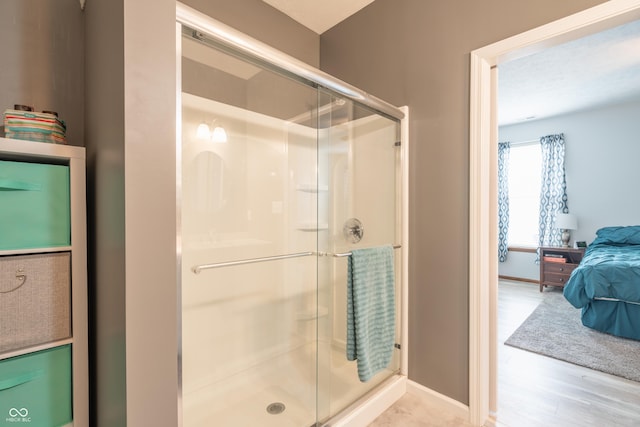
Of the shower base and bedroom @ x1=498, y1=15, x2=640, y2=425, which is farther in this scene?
bedroom @ x1=498, y1=15, x2=640, y2=425

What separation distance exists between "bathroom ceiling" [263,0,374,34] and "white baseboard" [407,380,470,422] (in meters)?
2.69

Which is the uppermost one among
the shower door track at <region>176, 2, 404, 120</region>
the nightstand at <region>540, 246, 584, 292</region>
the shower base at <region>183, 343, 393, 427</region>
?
the shower door track at <region>176, 2, 404, 120</region>

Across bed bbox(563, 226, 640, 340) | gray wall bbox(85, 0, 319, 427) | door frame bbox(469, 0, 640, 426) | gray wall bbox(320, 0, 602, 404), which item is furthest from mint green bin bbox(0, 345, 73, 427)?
bed bbox(563, 226, 640, 340)

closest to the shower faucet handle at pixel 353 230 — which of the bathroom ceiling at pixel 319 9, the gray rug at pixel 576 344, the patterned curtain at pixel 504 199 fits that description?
the bathroom ceiling at pixel 319 9

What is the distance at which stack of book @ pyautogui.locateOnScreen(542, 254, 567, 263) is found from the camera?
4298mm

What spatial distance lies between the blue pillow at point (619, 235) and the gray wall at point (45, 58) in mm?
5797

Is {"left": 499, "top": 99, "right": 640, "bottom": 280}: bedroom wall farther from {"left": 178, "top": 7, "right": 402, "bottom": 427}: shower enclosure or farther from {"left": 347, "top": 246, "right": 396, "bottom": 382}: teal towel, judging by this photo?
{"left": 347, "top": 246, "right": 396, "bottom": 382}: teal towel

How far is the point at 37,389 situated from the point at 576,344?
370 cm

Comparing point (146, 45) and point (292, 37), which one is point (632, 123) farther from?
point (146, 45)

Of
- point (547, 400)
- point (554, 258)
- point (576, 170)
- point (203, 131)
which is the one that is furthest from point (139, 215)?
point (576, 170)

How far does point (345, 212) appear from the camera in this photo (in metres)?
1.74

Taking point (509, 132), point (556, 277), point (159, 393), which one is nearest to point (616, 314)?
point (556, 277)

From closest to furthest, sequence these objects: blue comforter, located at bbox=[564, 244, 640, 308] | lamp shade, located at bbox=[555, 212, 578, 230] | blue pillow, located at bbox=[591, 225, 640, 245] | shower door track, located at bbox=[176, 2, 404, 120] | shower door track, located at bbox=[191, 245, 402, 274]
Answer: shower door track, located at bbox=[176, 2, 404, 120] < shower door track, located at bbox=[191, 245, 402, 274] < blue comforter, located at bbox=[564, 244, 640, 308] < blue pillow, located at bbox=[591, 225, 640, 245] < lamp shade, located at bbox=[555, 212, 578, 230]

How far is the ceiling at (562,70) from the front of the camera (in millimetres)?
2258
